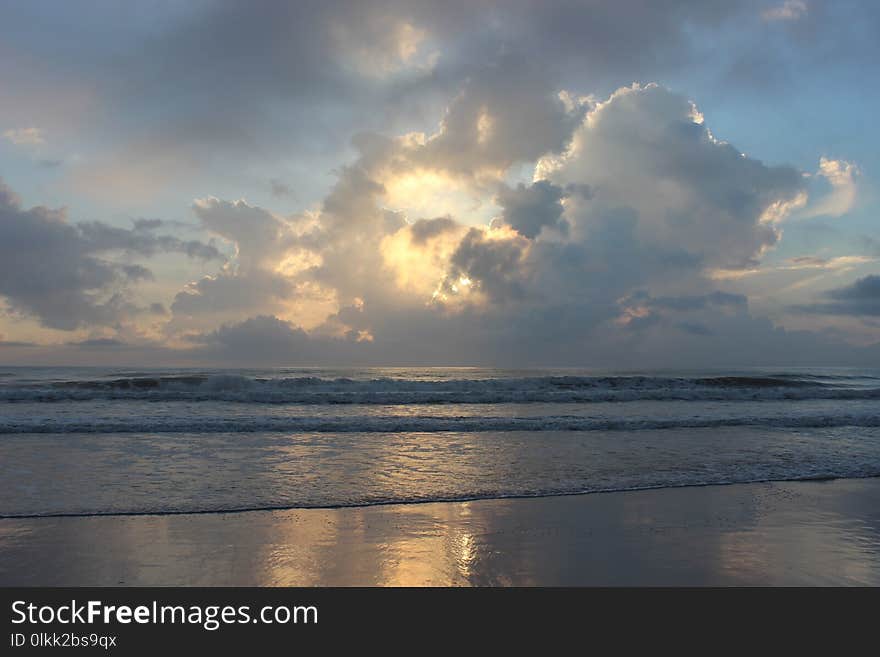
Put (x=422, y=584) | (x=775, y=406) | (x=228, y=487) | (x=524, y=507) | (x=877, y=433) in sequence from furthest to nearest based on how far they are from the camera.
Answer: (x=775, y=406), (x=877, y=433), (x=228, y=487), (x=524, y=507), (x=422, y=584)

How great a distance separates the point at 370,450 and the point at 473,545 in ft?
24.8

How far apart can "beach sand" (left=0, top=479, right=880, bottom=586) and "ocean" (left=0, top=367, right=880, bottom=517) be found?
1.00 m

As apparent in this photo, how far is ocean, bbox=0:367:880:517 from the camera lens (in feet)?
30.5

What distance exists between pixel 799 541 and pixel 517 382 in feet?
97.3

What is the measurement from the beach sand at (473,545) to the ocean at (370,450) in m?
1.00

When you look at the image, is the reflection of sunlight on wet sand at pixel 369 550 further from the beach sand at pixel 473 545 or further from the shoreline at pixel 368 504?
the shoreline at pixel 368 504

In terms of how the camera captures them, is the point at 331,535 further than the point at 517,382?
No

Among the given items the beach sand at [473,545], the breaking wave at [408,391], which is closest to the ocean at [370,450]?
the breaking wave at [408,391]

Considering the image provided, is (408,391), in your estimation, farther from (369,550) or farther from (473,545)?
(369,550)

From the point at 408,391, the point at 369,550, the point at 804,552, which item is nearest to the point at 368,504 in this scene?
the point at 369,550

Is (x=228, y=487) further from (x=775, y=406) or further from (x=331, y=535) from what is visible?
(x=775, y=406)

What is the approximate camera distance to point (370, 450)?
13.7m
